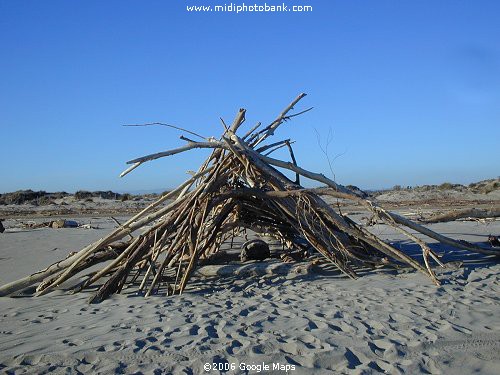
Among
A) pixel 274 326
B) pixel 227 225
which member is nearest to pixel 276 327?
pixel 274 326

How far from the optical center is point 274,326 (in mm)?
3982

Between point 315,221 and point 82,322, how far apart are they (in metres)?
2.99

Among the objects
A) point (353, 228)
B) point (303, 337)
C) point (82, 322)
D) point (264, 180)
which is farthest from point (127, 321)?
point (353, 228)

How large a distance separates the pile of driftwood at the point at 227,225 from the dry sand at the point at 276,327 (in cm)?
28

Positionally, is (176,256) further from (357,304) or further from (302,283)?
(357,304)

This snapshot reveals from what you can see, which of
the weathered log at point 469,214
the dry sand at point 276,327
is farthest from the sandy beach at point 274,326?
the weathered log at point 469,214

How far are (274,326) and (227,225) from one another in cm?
260

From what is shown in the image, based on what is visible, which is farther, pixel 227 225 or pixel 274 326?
pixel 227 225

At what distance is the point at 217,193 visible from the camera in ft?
20.4

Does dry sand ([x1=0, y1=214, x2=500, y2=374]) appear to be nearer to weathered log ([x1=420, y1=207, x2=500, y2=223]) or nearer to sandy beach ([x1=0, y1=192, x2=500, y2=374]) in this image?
sandy beach ([x1=0, y1=192, x2=500, y2=374])

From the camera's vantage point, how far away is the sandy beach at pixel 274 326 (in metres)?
3.24

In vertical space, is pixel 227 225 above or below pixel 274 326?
above

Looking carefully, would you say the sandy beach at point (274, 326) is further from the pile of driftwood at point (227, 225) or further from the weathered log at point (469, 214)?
the weathered log at point (469, 214)

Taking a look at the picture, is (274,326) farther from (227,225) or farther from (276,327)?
(227,225)
